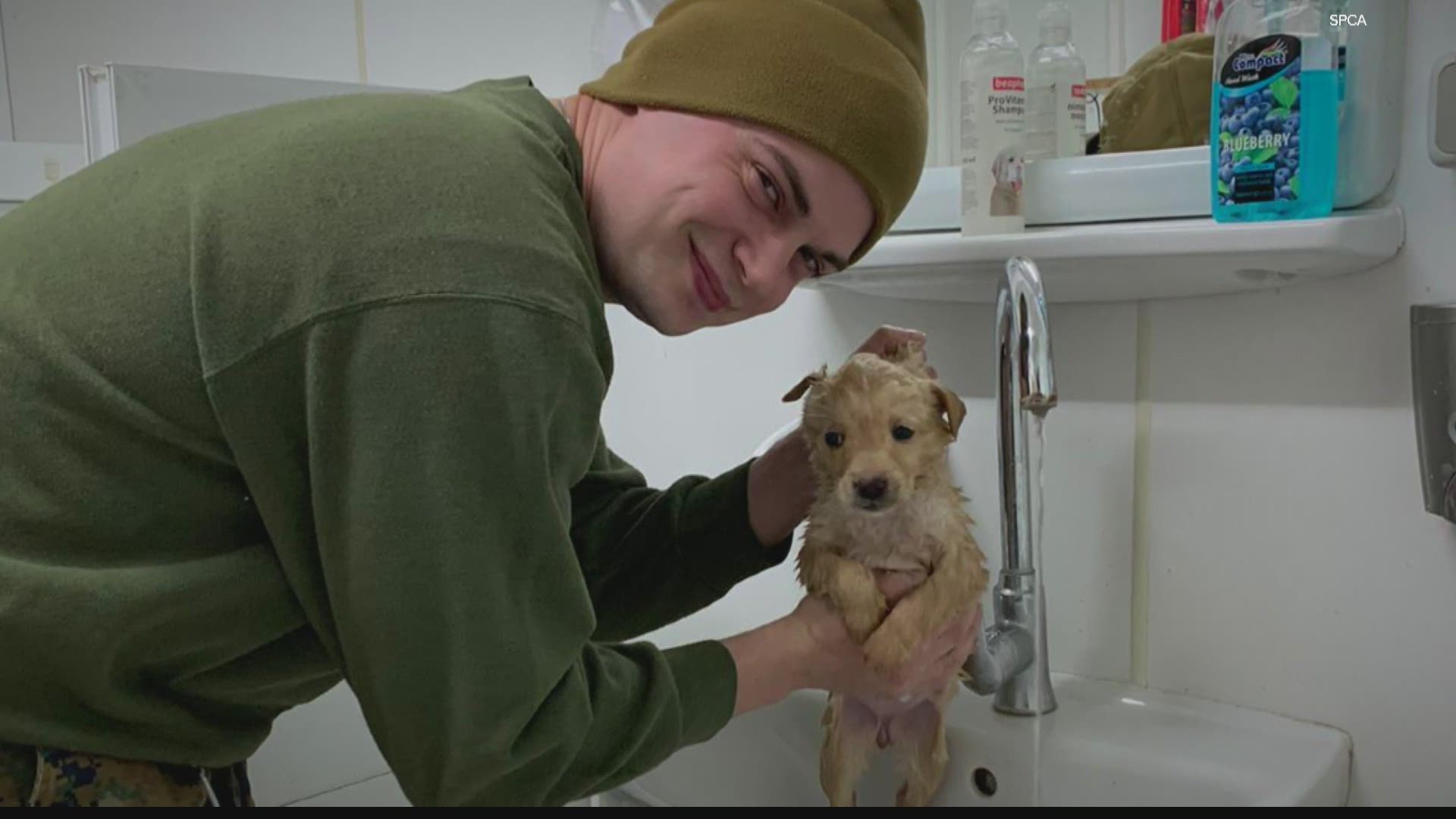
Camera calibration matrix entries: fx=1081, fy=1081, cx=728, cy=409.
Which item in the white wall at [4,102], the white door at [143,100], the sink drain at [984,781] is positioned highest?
the white wall at [4,102]

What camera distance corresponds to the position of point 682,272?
2.50ft

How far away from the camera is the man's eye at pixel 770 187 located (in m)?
0.73

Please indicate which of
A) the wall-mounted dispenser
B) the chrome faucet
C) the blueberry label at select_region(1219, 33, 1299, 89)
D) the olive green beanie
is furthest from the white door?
the wall-mounted dispenser

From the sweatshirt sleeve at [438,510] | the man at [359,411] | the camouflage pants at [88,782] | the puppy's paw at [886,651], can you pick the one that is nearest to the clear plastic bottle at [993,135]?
the man at [359,411]

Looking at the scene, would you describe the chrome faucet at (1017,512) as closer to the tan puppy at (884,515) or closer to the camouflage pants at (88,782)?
the tan puppy at (884,515)

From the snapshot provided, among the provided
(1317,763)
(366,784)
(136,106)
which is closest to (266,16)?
(136,106)

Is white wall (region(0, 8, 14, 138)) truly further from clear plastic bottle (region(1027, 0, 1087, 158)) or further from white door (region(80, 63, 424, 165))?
clear plastic bottle (region(1027, 0, 1087, 158))

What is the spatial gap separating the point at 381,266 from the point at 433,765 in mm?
294

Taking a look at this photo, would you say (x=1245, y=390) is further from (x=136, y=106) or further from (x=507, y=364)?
(x=136, y=106)

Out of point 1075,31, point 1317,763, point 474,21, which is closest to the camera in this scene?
point 1317,763

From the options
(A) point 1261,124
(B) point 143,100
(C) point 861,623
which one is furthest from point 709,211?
(B) point 143,100

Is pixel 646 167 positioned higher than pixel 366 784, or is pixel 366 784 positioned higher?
pixel 646 167

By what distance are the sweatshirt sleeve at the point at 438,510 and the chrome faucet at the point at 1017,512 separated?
1.19ft

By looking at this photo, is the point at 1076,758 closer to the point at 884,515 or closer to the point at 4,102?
the point at 884,515
